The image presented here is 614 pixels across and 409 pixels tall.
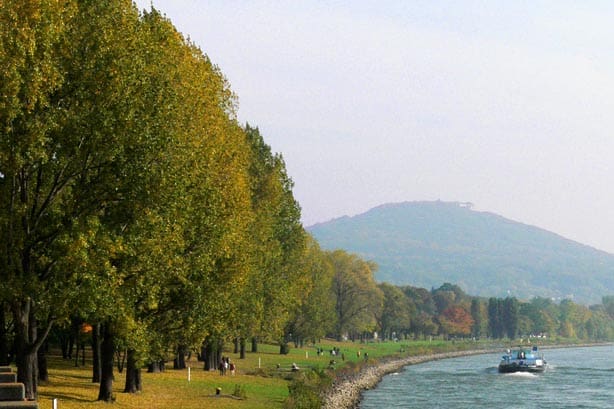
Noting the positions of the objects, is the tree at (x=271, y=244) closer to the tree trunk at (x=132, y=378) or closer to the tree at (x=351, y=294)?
the tree trunk at (x=132, y=378)

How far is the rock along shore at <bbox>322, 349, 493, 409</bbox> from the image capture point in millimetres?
74787

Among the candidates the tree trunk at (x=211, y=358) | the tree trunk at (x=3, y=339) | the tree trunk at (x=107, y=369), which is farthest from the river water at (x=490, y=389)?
the tree trunk at (x=3, y=339)

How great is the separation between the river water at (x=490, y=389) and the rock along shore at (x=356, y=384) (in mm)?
1108

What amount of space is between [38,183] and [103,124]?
356cm

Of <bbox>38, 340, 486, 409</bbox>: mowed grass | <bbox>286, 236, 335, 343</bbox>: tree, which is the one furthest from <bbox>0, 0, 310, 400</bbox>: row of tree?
<bbox>286, 236, 335, 343</bbox>: tree

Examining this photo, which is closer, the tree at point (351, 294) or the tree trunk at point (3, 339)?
the tree trunk at point (3, 339)

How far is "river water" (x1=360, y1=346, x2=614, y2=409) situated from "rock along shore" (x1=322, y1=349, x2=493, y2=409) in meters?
1.11

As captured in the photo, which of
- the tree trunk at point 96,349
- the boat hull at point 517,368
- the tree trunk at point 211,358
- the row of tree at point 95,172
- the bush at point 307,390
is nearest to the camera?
the row of tree at point 95,172

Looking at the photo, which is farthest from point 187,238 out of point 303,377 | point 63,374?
point 303,377

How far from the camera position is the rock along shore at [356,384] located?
245 ft

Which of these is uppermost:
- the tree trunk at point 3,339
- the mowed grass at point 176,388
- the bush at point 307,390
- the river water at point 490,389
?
the tree trunk at point 3,339

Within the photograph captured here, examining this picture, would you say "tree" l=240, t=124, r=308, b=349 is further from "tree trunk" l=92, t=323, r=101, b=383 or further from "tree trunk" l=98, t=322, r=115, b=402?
"tree trunk" l=98, t=322, r=115, b=402

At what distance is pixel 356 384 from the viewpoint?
98.6 m

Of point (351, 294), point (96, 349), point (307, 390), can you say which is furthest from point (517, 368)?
point (96, 349)
